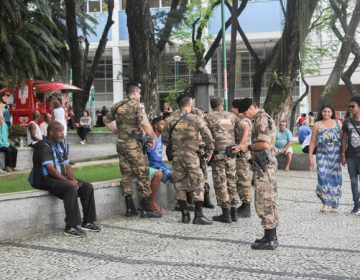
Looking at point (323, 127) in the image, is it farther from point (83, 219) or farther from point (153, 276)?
point (153, 276)

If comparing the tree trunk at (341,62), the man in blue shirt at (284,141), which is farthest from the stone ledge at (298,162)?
the tree trunk at (341,62)

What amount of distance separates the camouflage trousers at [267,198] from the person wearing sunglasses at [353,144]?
2.70 metres

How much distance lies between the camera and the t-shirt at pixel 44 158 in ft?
24.3

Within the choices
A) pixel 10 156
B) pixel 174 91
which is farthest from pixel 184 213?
pixel 174 91

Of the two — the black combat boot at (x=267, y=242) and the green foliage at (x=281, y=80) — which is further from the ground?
the green foliage at (x=281, y=80)

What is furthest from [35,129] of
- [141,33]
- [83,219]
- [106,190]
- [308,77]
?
[308,77]

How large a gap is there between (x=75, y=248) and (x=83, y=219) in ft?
3.45

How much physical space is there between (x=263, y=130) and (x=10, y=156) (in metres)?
6.97

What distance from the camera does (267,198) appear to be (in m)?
6.65

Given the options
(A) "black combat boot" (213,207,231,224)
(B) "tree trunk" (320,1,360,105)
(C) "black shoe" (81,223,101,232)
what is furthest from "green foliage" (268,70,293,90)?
(C) "black shoe" (81,223,101,232)

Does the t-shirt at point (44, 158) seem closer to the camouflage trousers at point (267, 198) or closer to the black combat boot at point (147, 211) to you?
the black combat boot at point (147, 211)

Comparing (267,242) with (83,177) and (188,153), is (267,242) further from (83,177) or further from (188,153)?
(83,177)

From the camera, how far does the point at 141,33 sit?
12680mm

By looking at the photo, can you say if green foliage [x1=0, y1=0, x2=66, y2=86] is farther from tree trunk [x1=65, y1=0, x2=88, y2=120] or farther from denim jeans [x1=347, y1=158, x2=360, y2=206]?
denim jeans [x1=347, y1=158, x2=360, y2=206]
